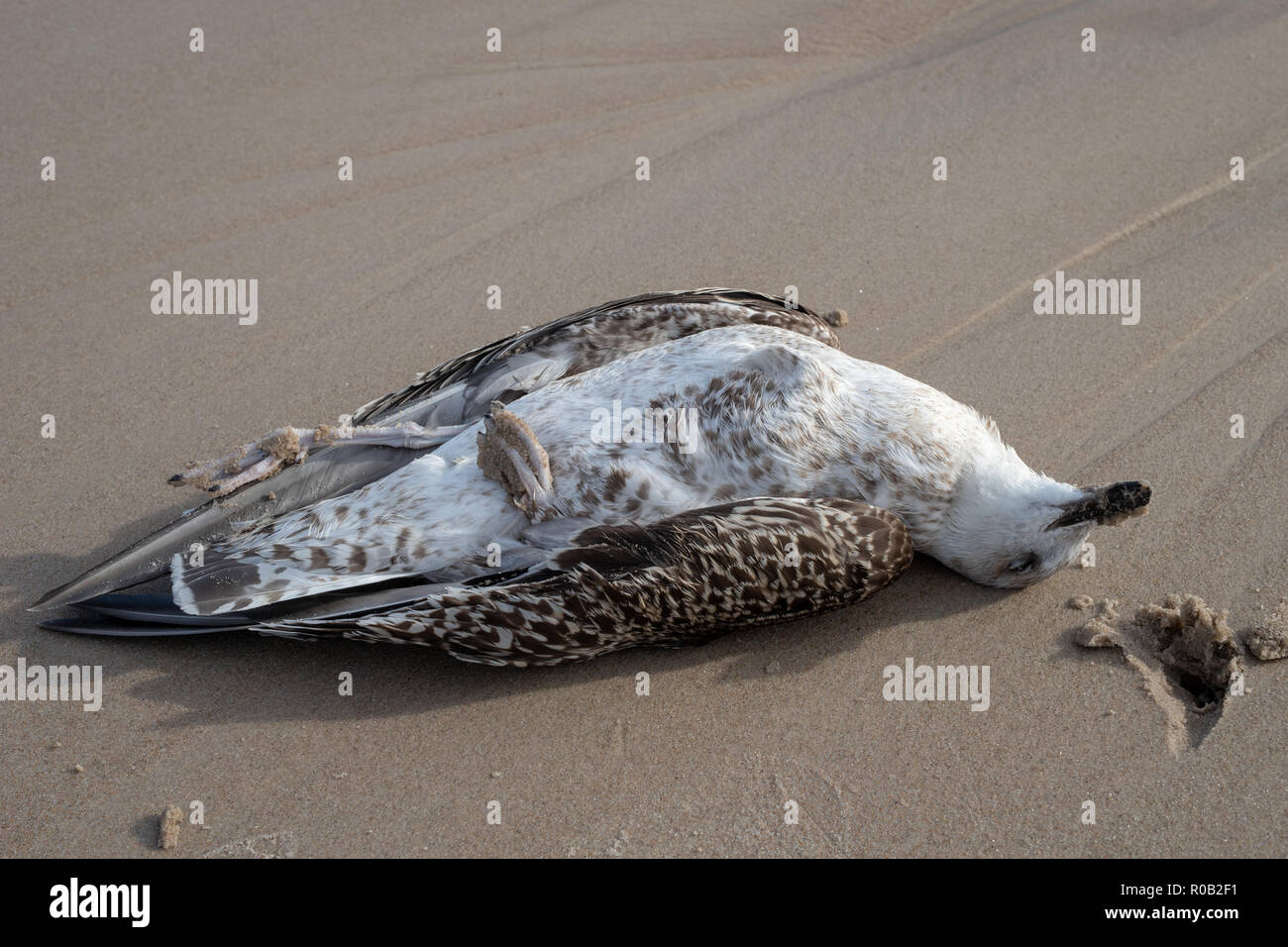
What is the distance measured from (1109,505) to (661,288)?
8.89 ft

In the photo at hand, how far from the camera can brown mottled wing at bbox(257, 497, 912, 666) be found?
3.52 m

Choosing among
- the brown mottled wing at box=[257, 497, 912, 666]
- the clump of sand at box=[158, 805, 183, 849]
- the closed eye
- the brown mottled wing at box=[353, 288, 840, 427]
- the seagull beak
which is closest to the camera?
the clump of sand at box=[158, 805, 183, 849]

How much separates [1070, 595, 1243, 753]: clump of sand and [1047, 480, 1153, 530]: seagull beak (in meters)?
0.43

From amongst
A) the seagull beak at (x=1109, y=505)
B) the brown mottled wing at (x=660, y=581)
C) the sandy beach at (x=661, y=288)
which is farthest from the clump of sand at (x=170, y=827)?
the seagull beak at (x=1109, y=505)

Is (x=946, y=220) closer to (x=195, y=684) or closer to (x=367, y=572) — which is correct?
(x=367, y=572)

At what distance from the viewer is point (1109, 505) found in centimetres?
379

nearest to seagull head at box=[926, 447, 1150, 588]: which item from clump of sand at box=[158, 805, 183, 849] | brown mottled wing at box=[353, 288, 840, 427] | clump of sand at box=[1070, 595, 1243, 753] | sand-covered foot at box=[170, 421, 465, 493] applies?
clump of sand at box=[1070, 595, 1243, 753]

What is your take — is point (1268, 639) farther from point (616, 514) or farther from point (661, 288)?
point (661, 288)

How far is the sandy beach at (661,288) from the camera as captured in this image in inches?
139

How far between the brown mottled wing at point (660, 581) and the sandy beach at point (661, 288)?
0.31m

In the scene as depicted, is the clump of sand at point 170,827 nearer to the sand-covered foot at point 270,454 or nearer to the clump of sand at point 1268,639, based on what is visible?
the sand-covered foot at point 270,454

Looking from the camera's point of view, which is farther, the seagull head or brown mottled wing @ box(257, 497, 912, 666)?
the seagull head

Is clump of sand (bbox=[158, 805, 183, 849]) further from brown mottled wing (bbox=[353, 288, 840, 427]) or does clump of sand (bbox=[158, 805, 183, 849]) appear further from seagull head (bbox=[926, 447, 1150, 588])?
seagull head (bbox=[926, 447, 1150, 588])

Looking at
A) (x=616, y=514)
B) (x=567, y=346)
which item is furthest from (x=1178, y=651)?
(x=567, y=346)
